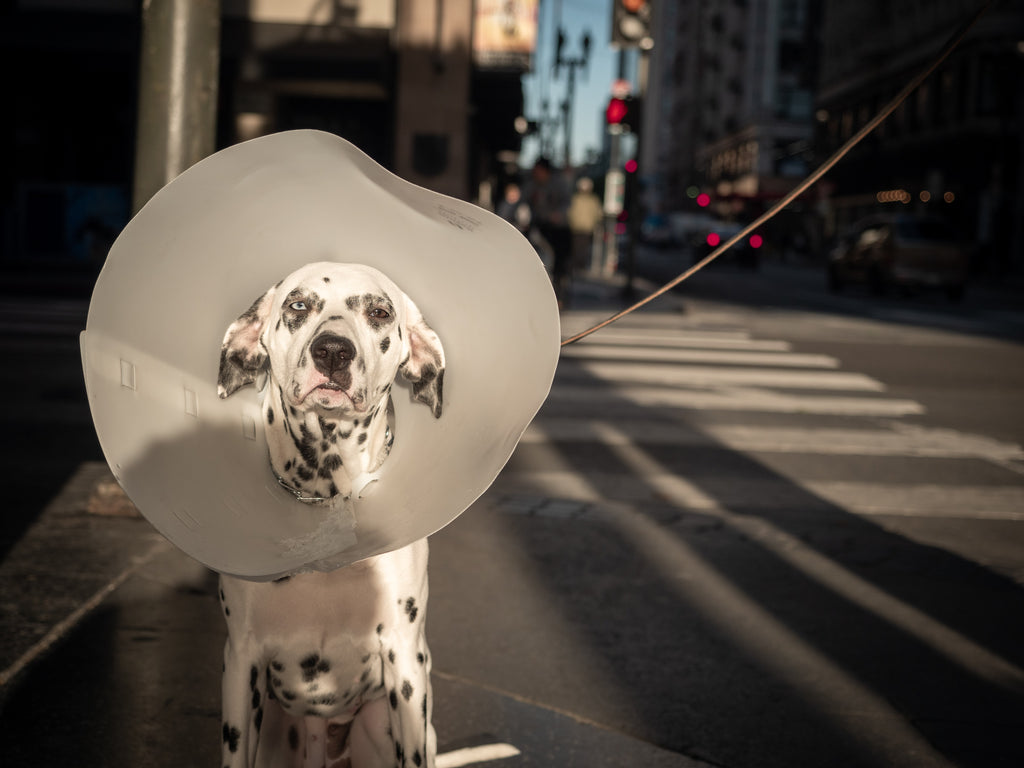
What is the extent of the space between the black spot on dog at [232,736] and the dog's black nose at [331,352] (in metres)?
0.74

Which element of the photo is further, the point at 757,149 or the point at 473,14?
the point at 757,149

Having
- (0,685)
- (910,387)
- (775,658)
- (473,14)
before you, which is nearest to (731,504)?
(775,658)

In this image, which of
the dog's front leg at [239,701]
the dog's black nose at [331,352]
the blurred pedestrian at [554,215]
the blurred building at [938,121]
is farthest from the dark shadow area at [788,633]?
the blurred building at [938,121]

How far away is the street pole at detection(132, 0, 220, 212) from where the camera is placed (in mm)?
4426

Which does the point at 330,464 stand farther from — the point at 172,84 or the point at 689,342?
the point at 689,342

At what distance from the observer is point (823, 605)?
4051 mm

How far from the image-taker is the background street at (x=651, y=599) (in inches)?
117

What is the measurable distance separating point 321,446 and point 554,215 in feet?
43.7

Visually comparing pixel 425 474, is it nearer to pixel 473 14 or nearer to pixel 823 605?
pixel 823 605

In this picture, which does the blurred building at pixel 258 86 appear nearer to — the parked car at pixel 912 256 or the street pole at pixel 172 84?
the parked car at pixel 912 256

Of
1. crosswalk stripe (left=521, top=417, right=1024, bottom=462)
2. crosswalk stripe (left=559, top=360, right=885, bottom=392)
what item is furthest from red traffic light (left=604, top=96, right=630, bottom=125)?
crosswalk stripe (left=521, top=417, right=1024, bottom=462)

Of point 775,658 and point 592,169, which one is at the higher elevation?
point 592,169

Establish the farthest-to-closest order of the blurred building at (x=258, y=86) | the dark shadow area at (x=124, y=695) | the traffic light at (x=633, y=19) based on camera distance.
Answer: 1. the blurred building at (x=258, y=86)
2. the traffic light at (x=633, y=19)
3. the dark shadow area at (x=124, y=695)

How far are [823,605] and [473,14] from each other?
1520 cm
